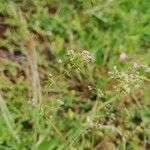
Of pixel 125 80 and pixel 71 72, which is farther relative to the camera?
pixel 71 72

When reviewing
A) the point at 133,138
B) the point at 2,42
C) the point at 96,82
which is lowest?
the point at 133,138

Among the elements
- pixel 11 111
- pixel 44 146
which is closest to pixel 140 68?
pixel 44 146

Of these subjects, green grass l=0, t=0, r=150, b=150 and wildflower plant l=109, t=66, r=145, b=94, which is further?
green grass l=0, t=0, r=150, b=150

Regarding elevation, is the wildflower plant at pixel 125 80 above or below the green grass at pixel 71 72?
above

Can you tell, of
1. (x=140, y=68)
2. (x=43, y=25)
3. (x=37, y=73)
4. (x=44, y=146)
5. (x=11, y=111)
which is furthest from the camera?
(x=43, y=25)

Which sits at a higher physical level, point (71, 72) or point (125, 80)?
point (125, 80)

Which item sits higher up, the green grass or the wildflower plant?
the wildflower plant

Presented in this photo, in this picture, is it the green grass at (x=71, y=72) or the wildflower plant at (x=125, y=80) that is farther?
the green grass at (x=71, y=72)

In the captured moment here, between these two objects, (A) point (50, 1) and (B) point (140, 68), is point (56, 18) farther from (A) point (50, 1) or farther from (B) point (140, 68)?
(B) point (140, 68)
